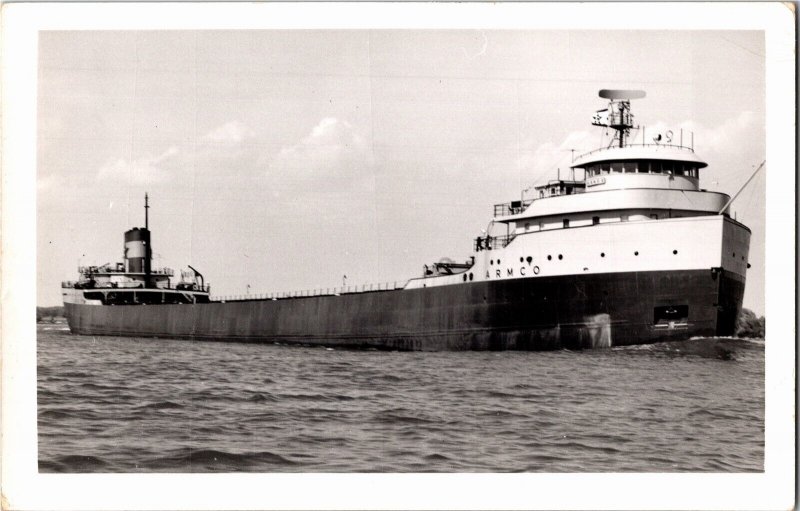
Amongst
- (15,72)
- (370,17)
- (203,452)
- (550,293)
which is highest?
(370,17)

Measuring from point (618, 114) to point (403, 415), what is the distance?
847cm

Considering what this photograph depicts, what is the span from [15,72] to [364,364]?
9199 millimetres

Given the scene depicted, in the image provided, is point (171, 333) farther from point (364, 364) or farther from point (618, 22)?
point (618, 22)

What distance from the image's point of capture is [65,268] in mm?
13422

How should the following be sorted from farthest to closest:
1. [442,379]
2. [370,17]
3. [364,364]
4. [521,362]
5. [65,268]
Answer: [364,364]
[521,362]
[442,379]
[65,268]
[370,17]

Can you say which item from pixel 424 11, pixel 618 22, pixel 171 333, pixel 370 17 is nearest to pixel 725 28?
pixel 618 22

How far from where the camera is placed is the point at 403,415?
492 inches

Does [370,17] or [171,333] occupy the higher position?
[370,17]

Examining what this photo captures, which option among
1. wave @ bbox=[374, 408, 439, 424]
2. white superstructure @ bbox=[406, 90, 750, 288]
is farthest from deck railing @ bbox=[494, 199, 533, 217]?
wave @ bbox=[374, 408, 439, 424]

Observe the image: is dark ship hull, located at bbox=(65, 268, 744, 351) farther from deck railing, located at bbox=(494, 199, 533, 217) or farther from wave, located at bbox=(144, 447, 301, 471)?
wave, located at bbox=(144, 447, 301, 471)

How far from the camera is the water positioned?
35.1 feet

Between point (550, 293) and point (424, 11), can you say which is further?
point (550, 293)

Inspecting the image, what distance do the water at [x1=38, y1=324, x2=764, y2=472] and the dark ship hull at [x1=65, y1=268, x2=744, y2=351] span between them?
1.18 m

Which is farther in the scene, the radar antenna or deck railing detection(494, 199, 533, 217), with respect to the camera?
deck railing detection(494, 199, 533, 217)
